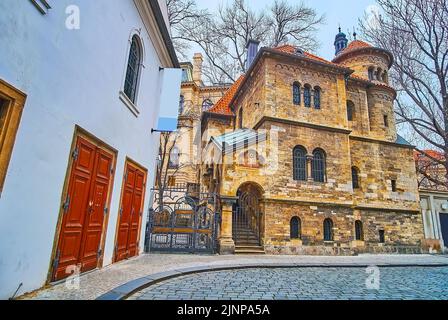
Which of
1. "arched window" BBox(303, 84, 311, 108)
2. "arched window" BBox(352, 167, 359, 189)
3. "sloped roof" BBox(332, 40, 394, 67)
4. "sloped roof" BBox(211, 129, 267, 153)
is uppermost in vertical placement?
"sloped roof" BBox(332, 40, 394, 67)

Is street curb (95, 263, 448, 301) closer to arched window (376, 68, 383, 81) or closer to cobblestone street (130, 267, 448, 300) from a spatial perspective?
cobblestone street (130, 267, 448, 300)

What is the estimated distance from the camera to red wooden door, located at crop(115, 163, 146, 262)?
21.8ft

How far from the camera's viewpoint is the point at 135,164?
7293 mm

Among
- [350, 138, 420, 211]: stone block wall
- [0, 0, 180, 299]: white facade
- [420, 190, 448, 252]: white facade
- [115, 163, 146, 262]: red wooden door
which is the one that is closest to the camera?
[0, 0, 180, 299]: white facade

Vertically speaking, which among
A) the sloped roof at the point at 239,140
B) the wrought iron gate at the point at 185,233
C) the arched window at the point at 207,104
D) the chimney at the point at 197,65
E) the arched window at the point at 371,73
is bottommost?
the wrought iron gate at the point at 185,233

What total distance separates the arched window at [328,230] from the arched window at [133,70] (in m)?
10.6

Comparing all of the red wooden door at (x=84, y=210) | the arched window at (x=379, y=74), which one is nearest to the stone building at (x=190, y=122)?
the arched window at (x=379, y=74)

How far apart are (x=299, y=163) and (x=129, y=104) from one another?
362 inches

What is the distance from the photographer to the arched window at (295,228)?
1195 cm

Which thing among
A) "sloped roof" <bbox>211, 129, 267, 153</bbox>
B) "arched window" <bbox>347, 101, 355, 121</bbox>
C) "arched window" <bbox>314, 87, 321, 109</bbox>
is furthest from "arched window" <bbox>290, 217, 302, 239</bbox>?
"arched window" <bbox>347, 101, 355, 121</bbox>

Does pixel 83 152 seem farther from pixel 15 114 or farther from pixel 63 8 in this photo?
pixel 63 8

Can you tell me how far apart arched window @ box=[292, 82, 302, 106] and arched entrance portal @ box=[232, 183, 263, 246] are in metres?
5.28

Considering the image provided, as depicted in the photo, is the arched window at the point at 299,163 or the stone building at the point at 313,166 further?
the arched window at the point at 299,163

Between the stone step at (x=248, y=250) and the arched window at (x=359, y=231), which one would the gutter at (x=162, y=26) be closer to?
the stone step at (x=248, y=250)
